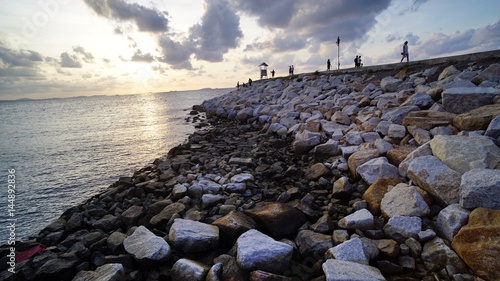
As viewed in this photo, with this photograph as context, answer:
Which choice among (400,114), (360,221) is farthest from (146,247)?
(400,114)

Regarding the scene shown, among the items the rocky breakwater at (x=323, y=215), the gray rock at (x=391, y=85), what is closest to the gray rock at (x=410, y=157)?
the rocky breakwater at (x=323, y=215)

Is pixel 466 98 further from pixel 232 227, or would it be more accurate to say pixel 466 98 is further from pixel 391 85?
pixel 232 227

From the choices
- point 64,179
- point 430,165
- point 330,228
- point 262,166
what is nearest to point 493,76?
point 430,165

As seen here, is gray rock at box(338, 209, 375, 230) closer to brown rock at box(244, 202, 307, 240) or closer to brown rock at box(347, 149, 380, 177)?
brown rock at box(244, 202, 307, 240)

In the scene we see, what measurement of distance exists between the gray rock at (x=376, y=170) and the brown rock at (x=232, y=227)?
245cm

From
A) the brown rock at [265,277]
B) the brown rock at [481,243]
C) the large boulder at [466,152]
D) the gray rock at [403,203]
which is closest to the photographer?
the brown rock at [481,243]

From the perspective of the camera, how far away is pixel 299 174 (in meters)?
6.23

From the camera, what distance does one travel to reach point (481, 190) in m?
3.04

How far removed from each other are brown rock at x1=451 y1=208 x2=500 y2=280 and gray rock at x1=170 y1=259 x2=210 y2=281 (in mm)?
2921

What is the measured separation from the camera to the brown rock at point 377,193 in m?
4.11

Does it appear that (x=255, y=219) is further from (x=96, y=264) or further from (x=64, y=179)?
(x=64, y=179)

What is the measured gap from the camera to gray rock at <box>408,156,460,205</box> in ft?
11.5

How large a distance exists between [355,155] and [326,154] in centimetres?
136

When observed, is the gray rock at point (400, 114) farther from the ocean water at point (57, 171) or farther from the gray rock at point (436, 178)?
the ocean water at point (57, 171)
